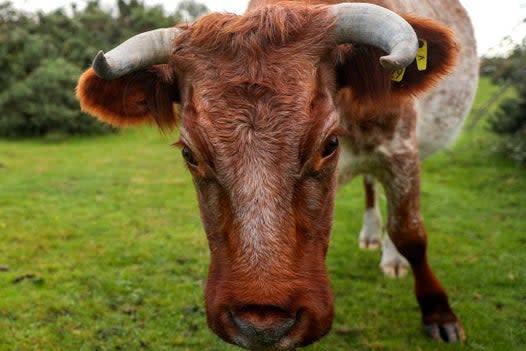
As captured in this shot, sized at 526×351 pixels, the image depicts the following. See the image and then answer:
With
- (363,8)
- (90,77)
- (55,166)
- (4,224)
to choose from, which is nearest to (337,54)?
(363,8)

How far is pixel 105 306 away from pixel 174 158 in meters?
9.47

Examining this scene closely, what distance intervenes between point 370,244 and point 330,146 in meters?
4.04

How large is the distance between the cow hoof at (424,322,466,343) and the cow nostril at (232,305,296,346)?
2424mm

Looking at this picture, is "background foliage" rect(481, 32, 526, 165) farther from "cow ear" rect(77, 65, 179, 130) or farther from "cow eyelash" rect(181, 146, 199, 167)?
"cow eyelash" rect(181, 146, 199, 167)

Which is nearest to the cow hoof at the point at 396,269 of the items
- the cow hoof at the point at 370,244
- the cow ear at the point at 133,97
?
the cow hoof at the point at 370,244

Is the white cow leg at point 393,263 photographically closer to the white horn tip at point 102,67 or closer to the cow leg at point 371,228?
the cow leg at point 371,228

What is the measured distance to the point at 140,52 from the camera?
3.16 metres

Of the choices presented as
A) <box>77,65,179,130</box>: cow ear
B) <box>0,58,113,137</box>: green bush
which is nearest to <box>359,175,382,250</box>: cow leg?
<box>77,65,179,130</box>: cow ear

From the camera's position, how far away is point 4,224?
8109 millimetres

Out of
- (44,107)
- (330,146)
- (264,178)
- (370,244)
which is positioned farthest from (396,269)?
(44,107)

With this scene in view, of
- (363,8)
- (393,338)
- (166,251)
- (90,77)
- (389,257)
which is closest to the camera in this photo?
(363,8)

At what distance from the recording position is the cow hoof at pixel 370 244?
22.3ft

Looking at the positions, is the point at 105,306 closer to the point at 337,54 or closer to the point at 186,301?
the point at 186,301

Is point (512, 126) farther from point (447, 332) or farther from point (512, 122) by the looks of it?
point (447, 332)
